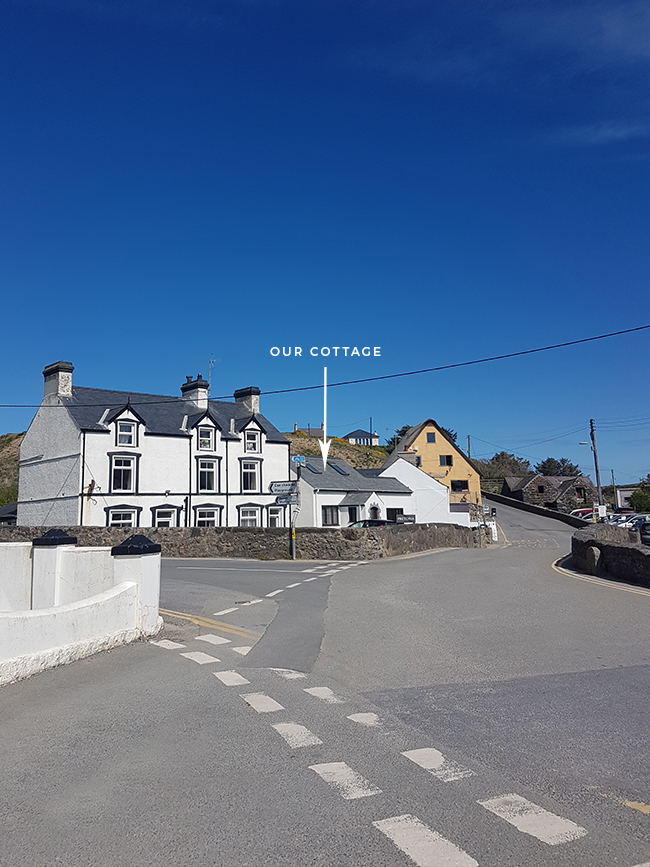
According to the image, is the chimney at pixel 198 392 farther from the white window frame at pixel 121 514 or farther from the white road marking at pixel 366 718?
the white road marking at pixel 366 718

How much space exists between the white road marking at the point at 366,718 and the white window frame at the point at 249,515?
39254mm

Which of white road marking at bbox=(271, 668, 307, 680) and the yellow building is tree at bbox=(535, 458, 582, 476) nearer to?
the yellow building

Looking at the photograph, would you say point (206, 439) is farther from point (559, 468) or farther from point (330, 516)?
point (559, 468)

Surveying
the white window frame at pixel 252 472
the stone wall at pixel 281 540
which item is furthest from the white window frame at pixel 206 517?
the stone wall at pixel 281 540

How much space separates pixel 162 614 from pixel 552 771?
30.2 feet

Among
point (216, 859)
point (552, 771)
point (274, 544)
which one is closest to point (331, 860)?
point (216, 859)

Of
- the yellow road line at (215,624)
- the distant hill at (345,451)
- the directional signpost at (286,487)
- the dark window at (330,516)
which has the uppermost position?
the distant hill at (345,451)

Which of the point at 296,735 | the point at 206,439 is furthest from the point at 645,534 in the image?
the point at 296,735

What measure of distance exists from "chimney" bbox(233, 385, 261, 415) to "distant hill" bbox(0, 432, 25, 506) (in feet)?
90.6

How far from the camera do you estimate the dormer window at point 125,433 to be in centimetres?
3991

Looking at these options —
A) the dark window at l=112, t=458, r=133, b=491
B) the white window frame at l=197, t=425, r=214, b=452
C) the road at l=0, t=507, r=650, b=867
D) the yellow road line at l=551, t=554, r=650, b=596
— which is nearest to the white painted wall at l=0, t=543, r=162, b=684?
the road at l=0, t=507, r=650, b=867

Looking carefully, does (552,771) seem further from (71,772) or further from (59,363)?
(59,363)

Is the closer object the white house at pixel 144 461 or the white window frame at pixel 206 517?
the white house at pixel 144 461

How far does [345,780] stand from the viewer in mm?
4613
